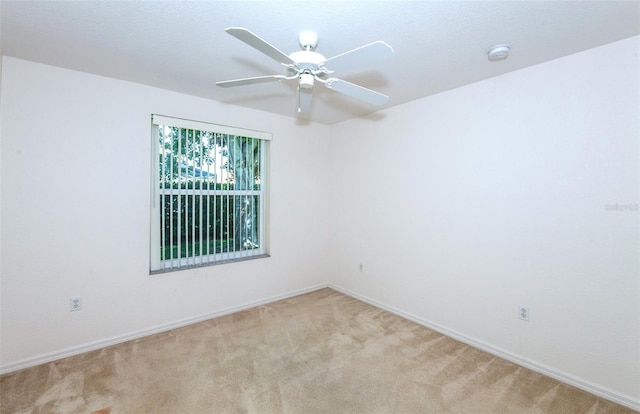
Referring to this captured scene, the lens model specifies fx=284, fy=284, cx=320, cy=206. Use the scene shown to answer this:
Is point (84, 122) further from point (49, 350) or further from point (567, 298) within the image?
point (567, 298)

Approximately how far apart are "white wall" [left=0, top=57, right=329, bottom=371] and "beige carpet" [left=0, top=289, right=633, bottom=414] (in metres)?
0.28

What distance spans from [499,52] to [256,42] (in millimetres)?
1791

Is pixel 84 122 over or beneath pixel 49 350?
over

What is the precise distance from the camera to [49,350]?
7.91 ft

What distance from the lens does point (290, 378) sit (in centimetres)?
219

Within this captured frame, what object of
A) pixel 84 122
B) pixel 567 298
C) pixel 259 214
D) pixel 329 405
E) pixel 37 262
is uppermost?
pixel 84 122

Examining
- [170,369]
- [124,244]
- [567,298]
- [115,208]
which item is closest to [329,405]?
[170,369]

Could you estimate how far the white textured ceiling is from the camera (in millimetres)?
1646

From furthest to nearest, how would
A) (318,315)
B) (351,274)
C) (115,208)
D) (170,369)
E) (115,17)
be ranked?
1. (351,274)
2. (318,315)
3. (115,208)
4. (170,369)
5. (115,17)

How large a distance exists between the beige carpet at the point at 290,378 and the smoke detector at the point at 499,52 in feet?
8.11

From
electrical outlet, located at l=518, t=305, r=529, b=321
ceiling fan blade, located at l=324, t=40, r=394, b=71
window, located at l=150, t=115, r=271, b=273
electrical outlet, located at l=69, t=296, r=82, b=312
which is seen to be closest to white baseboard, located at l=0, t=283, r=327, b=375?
electrical outlet, located at l=69, t=296, r=82, b=312

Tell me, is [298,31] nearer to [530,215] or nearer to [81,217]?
[530,215]

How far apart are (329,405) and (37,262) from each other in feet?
8.59

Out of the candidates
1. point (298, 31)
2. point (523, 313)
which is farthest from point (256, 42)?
point (523, 313)
